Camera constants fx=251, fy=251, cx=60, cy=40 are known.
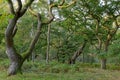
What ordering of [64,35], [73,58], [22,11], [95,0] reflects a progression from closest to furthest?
[22,11] < [95,0] < [73,58] < [64,35]

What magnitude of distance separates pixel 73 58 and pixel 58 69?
870 cm

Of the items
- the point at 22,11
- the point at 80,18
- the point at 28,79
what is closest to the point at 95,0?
the point at 80,18

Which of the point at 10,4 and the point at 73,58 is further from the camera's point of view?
the point at 73,58

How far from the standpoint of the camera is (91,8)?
19.8 meters

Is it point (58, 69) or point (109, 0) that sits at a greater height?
point (109, 0)

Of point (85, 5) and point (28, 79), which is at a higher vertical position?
point (85, 5)

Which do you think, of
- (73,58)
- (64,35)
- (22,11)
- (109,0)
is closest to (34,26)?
(64,35)

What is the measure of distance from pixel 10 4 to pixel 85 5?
30.0 ft

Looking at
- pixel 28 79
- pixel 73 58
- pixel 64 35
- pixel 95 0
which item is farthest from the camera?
pixel 64 35

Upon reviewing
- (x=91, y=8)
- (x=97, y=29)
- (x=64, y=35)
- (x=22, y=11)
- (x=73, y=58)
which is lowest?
(x=73, y=58)

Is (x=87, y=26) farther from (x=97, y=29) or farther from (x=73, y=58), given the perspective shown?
(x=73, y=58)

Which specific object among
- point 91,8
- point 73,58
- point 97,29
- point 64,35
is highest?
point 91,8

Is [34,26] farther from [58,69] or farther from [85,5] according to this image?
[58,69]

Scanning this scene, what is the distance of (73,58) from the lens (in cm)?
2481
